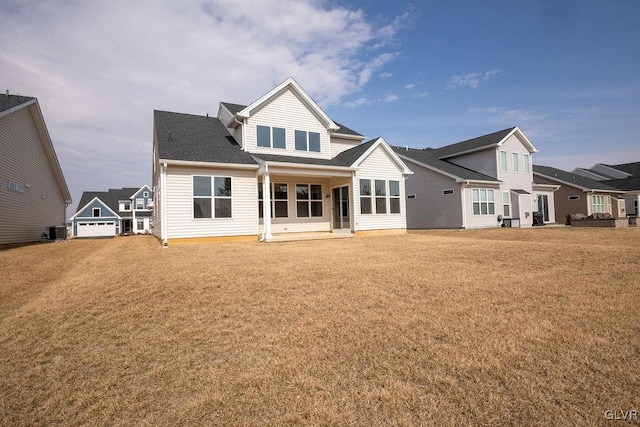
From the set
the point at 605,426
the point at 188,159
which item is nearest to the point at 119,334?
the point at 605,426

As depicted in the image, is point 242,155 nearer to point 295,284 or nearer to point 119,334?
point 295,284

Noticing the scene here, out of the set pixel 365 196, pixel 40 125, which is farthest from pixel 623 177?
pixel 40 125

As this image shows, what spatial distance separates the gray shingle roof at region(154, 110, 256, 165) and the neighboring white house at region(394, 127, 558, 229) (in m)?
14.3

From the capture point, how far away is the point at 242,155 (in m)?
15.4

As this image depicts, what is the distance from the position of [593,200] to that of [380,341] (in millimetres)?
35489

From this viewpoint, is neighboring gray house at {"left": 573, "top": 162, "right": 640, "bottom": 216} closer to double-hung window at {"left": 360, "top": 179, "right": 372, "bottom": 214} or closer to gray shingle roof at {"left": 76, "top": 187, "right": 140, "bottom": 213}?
double-hung window at {"left": 360, "top": 179, "right": 372, "bottom": 214}

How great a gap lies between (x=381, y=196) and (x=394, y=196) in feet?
3.04

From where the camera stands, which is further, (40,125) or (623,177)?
(623,177)

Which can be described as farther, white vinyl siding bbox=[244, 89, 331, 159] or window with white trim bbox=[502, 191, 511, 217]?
window with white trim bbox=[502, 191, 511, 217]

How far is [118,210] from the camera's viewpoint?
51.2m

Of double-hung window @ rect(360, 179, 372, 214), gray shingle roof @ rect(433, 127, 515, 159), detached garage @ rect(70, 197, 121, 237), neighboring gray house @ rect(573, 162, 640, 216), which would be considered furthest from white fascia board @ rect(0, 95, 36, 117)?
neighboring gray house @ rect(573, 162, 640, 216)
